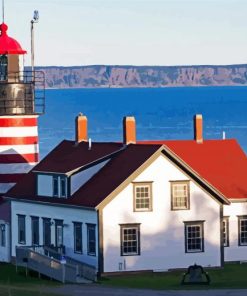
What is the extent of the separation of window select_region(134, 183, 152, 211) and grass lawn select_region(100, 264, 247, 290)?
216cm

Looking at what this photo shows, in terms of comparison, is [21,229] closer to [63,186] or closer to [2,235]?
[2,235]

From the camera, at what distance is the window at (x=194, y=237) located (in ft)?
169

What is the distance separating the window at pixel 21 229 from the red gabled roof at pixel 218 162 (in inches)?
206

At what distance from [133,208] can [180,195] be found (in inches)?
72.7

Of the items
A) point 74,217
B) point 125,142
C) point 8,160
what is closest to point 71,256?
point 74,217

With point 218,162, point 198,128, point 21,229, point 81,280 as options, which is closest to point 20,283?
point 81,280

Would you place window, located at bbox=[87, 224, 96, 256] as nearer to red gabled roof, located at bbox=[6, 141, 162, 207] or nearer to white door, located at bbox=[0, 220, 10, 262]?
red gabled roof, located at bbox=[6, 141, 162, 207]

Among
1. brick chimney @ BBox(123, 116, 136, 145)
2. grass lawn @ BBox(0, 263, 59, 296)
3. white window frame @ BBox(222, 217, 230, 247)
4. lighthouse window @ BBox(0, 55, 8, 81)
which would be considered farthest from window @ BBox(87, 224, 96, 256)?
lighthouse window @ BBox(0, 55, 8, 81)

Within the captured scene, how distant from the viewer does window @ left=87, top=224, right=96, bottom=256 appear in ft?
165

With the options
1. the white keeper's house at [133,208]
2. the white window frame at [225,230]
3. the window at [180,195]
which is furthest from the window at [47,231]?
the white window frame at [225,230]

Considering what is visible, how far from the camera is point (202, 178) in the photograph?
51.3 meters

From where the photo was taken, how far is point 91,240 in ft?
166

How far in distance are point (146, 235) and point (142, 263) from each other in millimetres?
914

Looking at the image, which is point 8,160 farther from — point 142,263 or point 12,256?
point 142,263
